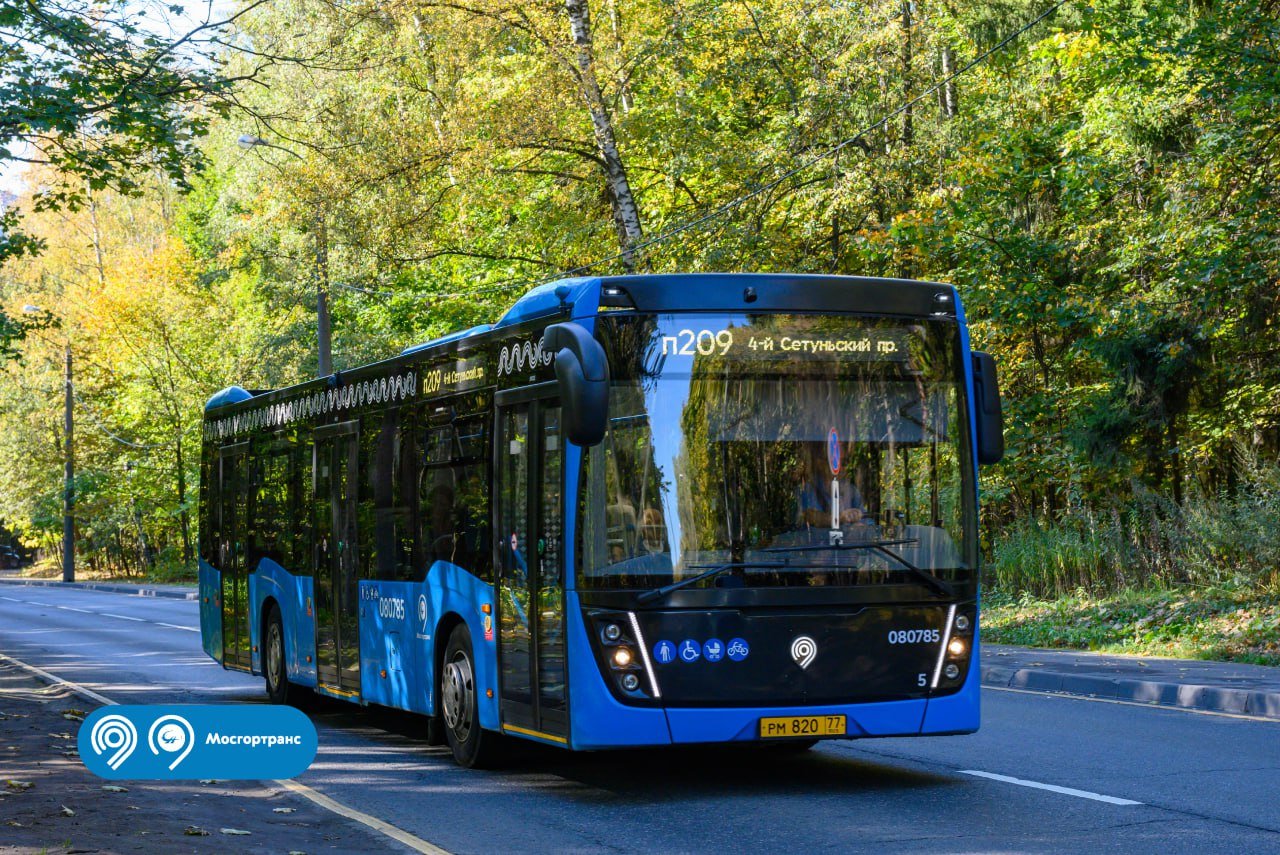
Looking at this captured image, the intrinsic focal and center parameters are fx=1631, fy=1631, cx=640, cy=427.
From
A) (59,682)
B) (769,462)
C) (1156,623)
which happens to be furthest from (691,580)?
(1156,623)

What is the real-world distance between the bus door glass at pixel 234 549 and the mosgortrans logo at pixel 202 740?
27.9 ft

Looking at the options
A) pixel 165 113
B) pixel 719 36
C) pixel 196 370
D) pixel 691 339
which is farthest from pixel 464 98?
pixel 196 370

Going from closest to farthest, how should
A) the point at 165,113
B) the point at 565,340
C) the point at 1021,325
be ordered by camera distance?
the point at 565,340 → the point at 165,113 → the point at 1021,325

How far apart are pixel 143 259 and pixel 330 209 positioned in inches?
1125

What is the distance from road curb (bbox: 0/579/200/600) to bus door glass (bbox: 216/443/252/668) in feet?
95.0

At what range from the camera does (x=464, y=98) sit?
95.2 feet

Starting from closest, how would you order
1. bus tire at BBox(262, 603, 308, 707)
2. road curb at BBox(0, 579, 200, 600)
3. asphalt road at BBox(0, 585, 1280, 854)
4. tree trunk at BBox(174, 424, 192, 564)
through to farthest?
asphalt road at BBox(0, 585, 1280, 854)
bus tire at BBox(262, 603, 308, 707)
road curb at BBox(0, 579, 200, 600)
tree trunk at BBox(174, 424, 192, 564)

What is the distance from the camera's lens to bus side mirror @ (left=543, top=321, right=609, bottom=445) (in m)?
9.10

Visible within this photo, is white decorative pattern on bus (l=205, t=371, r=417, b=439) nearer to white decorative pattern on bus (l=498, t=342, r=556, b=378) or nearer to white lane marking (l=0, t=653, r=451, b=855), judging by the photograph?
white decorative pattern on bus (l=498, t=342, r=556, b=378)

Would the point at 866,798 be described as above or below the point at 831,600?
below

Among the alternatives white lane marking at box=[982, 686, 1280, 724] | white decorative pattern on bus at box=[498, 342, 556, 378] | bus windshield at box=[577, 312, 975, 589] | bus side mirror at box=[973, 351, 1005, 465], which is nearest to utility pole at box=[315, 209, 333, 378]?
white lane marking at box=[982, 686, 1280, 724]

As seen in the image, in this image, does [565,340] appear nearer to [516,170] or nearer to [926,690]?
[926,690]

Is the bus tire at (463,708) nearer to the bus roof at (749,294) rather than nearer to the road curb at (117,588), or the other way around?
the bus roof at (749,294)

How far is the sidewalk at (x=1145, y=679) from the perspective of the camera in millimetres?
14211
